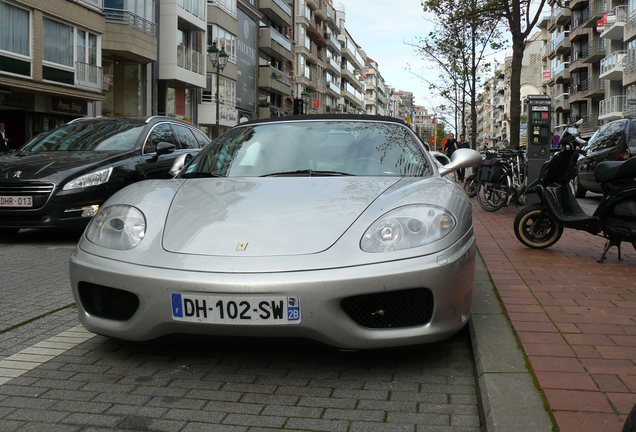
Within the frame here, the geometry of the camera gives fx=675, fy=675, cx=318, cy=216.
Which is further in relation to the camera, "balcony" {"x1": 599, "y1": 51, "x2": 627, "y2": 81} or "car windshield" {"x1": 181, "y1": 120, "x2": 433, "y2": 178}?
"balcony" {"x1": 599, "y1": 51, "x2": 627, "y2": 81}

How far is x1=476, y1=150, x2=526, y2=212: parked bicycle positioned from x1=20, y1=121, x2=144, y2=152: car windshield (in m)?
6.39

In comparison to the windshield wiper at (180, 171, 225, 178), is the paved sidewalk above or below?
below

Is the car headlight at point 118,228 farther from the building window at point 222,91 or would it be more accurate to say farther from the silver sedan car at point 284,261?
the building window at point 222,91

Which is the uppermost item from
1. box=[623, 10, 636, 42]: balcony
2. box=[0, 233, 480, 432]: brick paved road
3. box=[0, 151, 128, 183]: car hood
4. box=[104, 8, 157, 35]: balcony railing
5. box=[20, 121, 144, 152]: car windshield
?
box=[623, 10, 636, 42]: balcony

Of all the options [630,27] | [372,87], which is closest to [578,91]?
[630,27]

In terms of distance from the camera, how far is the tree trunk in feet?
49.0

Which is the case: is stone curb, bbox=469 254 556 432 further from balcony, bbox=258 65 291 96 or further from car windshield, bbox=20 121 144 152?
balcony, bbox=258 65 291 96

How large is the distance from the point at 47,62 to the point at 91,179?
1906 cm

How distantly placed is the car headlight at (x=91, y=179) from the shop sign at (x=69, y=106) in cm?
1977

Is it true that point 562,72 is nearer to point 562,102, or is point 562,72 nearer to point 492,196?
point 562,102

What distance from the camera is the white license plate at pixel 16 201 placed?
25.1 ft

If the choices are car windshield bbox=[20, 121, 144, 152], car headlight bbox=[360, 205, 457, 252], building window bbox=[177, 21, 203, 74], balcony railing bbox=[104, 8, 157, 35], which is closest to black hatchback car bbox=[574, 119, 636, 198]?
car windshield bbox=[20, 121, 144, 152]

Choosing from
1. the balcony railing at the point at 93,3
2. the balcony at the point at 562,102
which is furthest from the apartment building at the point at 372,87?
the balcony railing at the point at 93,3

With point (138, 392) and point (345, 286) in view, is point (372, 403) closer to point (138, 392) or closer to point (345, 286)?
point (345, 286)
